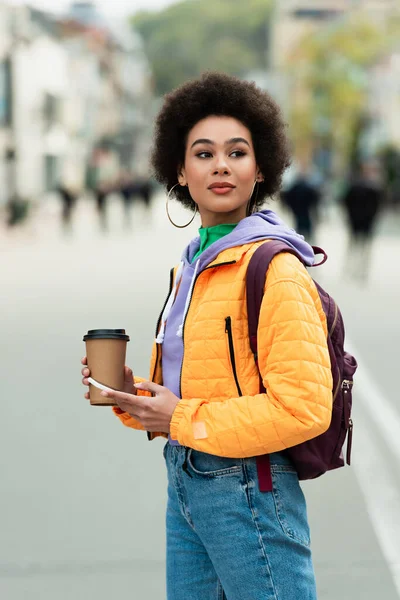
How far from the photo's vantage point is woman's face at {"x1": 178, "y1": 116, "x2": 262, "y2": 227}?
267 centimetres

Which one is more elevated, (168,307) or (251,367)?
(168,307)

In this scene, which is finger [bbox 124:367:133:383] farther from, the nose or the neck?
the nose

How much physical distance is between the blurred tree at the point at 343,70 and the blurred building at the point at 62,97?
16.5 metres

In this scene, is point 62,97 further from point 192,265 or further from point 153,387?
point 153,387

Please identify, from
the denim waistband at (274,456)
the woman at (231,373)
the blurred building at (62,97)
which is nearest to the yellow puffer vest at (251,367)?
the woman at (231,373)

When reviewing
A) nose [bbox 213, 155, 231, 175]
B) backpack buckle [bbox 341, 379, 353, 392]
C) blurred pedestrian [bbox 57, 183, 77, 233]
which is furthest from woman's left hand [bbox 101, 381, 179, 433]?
blurred pedestrian [bbox 57, 183, 77, 233]

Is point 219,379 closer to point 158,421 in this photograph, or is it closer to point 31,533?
point 158,421

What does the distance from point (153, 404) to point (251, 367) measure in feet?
0.75

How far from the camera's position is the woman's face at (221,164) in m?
2.67

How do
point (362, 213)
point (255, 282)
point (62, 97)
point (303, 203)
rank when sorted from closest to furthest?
1. point (255, 282)
2. point (362, 213)
3. point (303, 203)
4. point (62, 97)

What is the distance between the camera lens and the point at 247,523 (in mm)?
2572

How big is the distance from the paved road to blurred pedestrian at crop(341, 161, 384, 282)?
5473 millimetres

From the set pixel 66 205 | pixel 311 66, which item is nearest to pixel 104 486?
pixel 66 205

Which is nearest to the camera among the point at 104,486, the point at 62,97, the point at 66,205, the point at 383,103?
the point at 104,486
